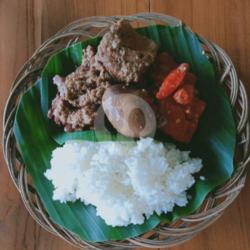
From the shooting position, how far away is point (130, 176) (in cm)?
118

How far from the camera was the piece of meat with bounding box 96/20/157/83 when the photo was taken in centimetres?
115

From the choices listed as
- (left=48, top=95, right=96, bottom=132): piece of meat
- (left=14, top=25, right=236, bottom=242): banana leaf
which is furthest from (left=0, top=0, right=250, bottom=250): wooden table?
(left=48, top=95, right=96, bottom=132): piece of meat

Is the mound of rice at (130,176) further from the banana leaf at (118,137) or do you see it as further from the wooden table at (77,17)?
the wooden table at (77,17)

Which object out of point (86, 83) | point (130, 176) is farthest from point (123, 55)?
point (130, 176)

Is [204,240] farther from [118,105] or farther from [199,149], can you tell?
[118,105]

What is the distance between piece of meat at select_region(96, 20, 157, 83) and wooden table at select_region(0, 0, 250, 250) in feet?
0.88

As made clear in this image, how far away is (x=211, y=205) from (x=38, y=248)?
0.49 metres

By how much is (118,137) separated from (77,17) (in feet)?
1.38

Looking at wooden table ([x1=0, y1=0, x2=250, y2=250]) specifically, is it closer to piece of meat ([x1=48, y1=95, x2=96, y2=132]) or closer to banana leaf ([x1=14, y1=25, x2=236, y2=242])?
banana leaf ([x1=14, y1=25, x2=236, y2=242])

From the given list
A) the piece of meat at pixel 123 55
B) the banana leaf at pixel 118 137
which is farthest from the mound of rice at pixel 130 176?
the piece of meat at pixel 123 55

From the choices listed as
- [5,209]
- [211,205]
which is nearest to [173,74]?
[211,205]

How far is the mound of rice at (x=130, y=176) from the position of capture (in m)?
1.17

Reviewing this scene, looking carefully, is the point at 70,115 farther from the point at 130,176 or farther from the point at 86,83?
the point at 130,176

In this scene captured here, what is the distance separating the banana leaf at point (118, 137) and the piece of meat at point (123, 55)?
0.11 metres
